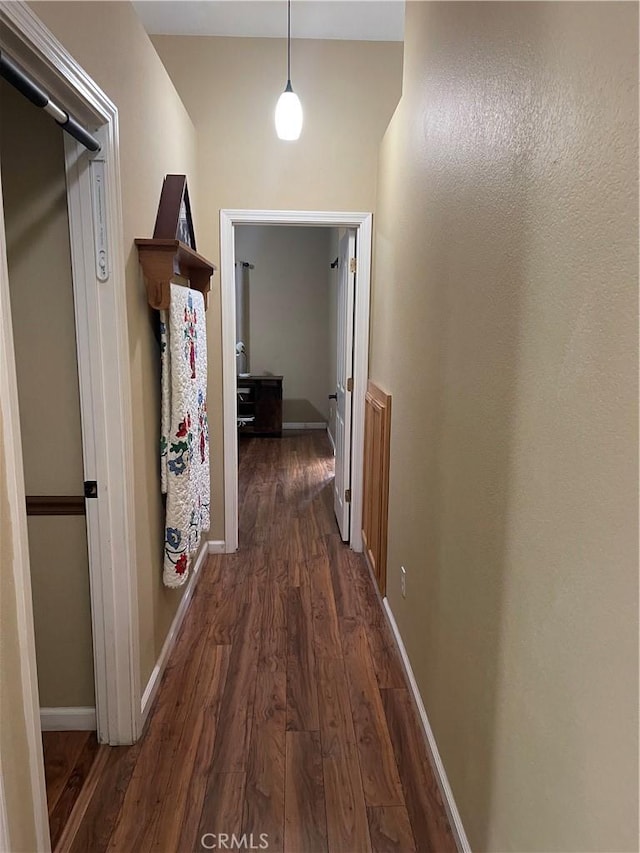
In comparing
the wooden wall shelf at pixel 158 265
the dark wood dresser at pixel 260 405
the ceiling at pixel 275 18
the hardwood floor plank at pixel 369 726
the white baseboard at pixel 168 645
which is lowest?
the hardwood floor plank at pixel 369 726

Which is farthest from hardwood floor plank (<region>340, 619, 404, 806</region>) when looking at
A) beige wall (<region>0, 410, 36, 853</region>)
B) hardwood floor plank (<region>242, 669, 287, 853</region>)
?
beige wall (<region>0, 410, 36, 853</region>)

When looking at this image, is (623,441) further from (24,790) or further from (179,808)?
(179,808)

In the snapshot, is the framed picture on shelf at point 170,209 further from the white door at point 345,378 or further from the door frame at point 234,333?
the white door at point 345,378

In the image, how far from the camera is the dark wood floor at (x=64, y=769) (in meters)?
1.62

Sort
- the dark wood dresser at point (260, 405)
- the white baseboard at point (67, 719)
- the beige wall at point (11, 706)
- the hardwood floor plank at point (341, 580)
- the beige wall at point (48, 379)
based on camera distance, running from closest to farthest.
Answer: the beige wall at point (11, 706) < the beige wall at point (48, 379) < the white baseboard at point (67, 719) < the hardwood floor plank at point (341, 580) < the dark wood dresser at point (260, 405)

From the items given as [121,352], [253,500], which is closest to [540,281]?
[121,352]

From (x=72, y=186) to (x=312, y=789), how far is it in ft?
6.56

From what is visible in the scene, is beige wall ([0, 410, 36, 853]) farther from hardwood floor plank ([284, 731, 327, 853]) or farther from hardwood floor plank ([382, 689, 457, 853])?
hardwood floor plank ([382, 689, 457, 853])

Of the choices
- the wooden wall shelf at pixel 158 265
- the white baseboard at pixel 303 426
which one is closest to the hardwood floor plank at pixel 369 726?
the wooden wall shelf at pixel 158 265

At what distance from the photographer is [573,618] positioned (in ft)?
2.88

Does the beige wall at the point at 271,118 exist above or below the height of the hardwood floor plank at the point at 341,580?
above

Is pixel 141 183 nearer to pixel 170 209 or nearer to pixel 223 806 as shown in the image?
pixel 170 209

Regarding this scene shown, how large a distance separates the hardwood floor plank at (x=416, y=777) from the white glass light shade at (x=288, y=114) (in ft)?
8.46

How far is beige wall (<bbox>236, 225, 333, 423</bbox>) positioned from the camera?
728 centimetres
